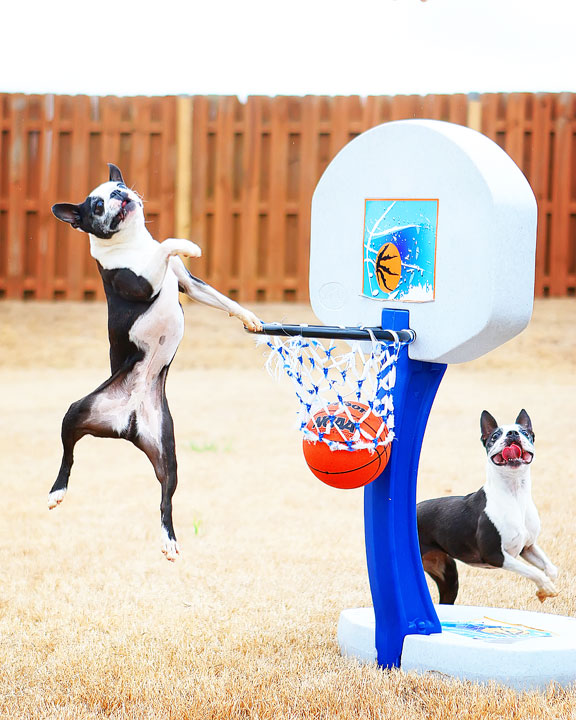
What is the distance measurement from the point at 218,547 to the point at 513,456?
2.39 meters

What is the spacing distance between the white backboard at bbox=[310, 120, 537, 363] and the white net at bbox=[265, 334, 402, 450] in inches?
5.6

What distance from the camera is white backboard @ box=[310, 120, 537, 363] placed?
299 centimetres

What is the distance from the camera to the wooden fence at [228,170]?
10.8 m

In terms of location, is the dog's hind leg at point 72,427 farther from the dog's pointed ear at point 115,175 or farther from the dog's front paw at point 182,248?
the dog's pointed ear at point 115,175

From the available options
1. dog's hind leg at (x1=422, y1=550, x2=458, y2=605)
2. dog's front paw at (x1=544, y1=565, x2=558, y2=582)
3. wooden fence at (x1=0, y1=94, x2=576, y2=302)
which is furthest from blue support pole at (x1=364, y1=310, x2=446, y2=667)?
wooden fence at (x1=0, y1=94, x2=576, y2=302)

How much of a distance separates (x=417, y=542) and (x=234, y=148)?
8352mm

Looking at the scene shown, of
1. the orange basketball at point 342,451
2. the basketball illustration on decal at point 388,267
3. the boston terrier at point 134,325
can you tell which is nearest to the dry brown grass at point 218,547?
the orange basketball at point 342,451

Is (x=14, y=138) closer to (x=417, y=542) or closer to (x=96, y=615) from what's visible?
(x=96, y=615)

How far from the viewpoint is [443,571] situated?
3744mm

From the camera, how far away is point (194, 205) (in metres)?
11.1

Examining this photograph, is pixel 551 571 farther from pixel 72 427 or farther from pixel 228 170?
pixel 228 170

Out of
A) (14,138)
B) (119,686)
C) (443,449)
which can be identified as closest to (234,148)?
(14,138)

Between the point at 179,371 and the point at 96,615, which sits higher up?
the point at 179,371

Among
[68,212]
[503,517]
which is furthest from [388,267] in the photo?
[68,212]
